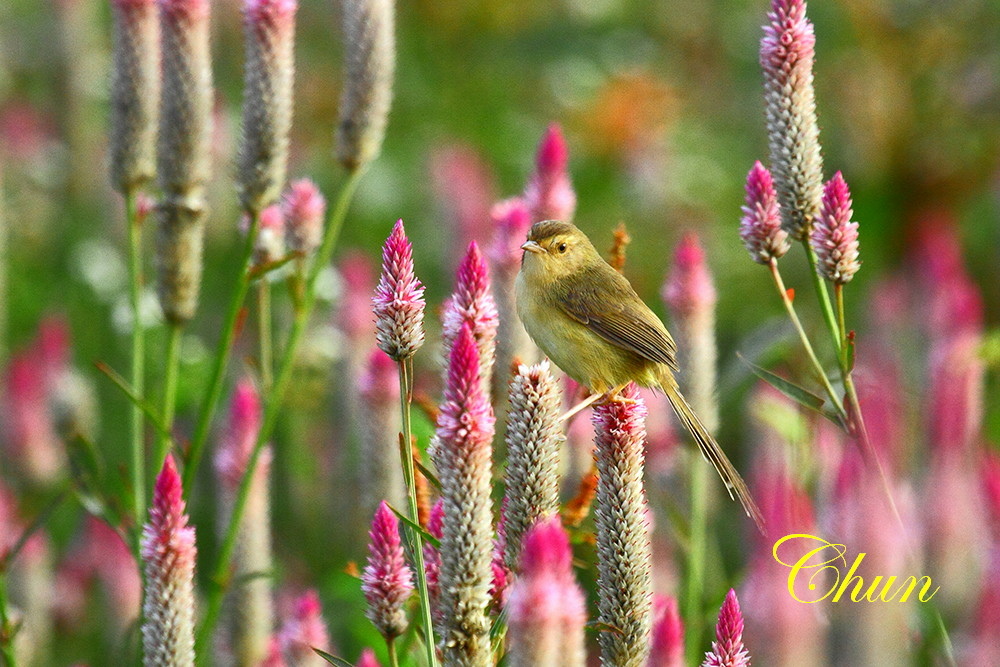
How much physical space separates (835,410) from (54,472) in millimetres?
3493

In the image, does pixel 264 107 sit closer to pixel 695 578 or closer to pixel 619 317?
pixel 619 317

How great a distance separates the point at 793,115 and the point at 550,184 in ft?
2.57

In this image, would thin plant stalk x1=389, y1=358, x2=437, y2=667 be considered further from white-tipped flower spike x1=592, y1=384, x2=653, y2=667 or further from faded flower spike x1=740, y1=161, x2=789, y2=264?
faded flower spike x1=740, y1=161, x2=789, y2=264

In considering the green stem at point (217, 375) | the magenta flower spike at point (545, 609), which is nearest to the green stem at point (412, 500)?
the magenta flower spike at point (545, 609)

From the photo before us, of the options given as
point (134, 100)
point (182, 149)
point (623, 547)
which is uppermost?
point (134, 100)

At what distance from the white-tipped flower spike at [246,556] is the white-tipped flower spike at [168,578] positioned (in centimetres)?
104

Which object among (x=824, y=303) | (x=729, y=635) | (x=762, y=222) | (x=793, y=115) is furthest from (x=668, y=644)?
(x=793, y=115)

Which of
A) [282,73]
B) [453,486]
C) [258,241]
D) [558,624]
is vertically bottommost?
[558,624]

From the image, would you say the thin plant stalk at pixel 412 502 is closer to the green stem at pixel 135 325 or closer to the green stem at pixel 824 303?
the green stem at pixel 824 303

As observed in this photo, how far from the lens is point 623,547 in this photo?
182cm

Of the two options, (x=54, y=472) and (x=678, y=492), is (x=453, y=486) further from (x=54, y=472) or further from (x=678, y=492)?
(x=54, y=472)

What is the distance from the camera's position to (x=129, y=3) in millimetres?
2885

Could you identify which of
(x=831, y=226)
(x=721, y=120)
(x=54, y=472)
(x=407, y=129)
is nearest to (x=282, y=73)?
(x=831, y=226)

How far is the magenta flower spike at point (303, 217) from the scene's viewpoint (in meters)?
2.89
